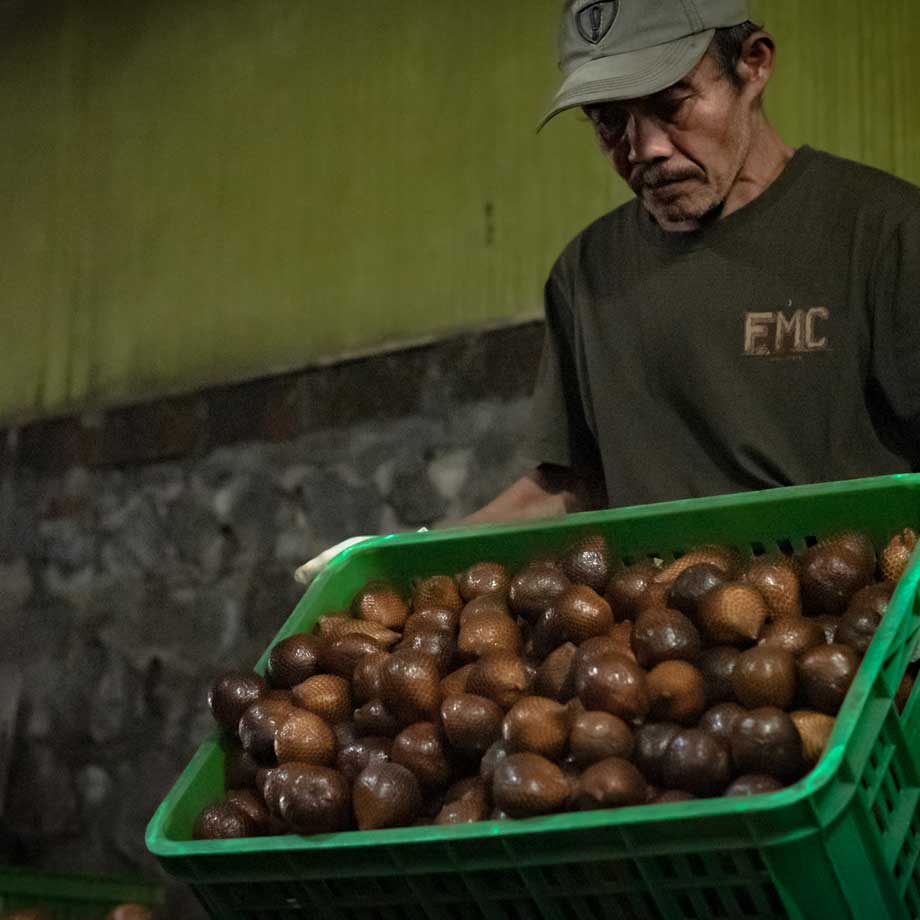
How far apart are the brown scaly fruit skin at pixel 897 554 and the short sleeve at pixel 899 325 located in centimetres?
45

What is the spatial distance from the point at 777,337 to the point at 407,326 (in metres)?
1.94

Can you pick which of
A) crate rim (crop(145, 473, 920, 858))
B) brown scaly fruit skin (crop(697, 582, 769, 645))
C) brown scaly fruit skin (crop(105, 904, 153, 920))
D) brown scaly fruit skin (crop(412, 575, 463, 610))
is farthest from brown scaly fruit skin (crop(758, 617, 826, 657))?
brown scaly fruit skin (crop(105, 904, 153, 920))

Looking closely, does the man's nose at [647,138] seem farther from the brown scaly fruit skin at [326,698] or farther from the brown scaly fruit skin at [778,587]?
the brown scaly fruit skin at [326,698]

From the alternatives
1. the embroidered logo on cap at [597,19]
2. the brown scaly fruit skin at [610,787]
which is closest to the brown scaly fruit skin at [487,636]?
the brown scaly fruit skin at [610,787]

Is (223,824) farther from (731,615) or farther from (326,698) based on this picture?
(731,615)

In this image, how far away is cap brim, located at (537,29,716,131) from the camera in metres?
1.98

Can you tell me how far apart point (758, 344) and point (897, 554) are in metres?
0.61

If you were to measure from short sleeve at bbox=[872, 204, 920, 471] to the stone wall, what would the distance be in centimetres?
169

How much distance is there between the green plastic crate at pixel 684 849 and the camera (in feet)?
3.78

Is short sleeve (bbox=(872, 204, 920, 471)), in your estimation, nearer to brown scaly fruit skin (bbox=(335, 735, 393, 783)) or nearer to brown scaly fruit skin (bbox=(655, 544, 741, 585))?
brown scaly fruit skin (bbox=(655, 544, 741, 585))

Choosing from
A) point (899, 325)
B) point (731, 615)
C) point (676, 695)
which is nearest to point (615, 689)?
point (676, 695)

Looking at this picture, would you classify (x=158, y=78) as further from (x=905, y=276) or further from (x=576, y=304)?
(x=905, y=276)

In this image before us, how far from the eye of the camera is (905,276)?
A: 1.98 meters

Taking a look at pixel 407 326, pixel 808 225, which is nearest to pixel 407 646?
pixel 808 225
